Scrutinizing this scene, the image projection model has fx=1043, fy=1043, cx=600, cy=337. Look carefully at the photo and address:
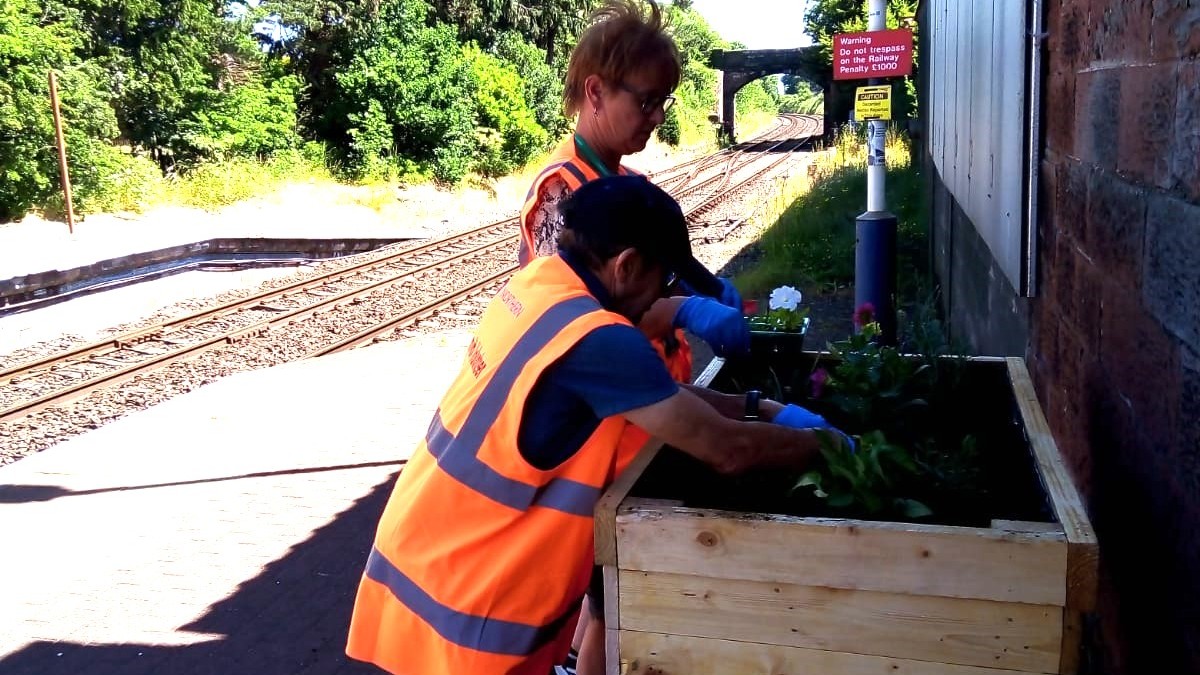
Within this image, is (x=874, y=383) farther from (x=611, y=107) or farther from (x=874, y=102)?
(x=874, y=102)

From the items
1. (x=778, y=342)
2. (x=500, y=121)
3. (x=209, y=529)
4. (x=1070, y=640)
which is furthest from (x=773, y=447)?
(x=500, y=121)

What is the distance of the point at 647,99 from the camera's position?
288cm

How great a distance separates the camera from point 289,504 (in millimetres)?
6410

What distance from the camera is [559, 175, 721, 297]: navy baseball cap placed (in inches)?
78.6

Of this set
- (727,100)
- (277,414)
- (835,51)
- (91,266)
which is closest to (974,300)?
(835,51)

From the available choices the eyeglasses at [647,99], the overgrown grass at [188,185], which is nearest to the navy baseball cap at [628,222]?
the eyeglasses at [647,99]

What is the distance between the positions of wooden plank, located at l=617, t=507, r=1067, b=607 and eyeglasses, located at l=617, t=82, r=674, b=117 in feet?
4.59

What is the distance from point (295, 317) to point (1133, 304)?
1174 centimetres

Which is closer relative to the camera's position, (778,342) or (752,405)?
(752,405)

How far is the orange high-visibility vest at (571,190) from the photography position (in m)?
2.76

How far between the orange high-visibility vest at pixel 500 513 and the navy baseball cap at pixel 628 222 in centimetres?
9

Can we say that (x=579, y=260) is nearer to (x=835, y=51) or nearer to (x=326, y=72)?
(x=835, y=51)

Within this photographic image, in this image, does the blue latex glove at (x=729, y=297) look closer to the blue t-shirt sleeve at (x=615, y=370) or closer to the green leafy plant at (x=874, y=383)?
the green leafy plant at (x=874, y=383)

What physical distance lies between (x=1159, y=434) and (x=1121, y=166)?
64cm
